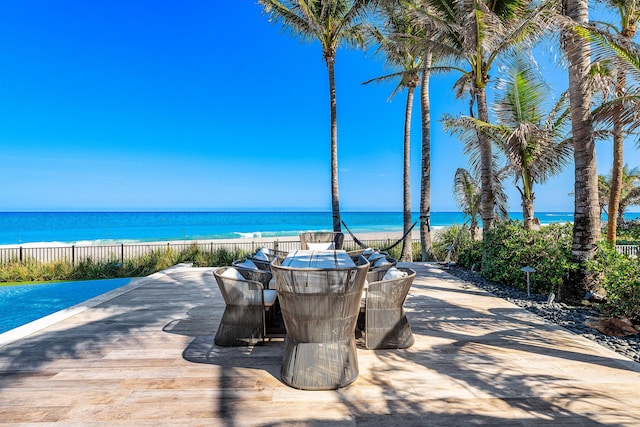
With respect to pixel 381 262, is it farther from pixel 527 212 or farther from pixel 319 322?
pixel 527 212

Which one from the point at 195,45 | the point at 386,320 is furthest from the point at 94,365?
the point at 195,45

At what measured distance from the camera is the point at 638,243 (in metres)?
8.08

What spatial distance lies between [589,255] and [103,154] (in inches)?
1818

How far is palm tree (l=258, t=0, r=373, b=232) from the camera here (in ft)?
26.8

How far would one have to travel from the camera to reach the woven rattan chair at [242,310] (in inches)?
104

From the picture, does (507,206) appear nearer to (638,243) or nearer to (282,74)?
(638,243)

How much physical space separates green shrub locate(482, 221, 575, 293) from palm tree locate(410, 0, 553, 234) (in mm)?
649

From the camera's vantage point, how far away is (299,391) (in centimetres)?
205

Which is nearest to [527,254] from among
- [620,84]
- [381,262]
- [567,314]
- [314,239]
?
[567,314]

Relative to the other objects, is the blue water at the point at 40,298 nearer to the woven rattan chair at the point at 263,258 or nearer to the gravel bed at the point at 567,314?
the woven rattan chair at the point at 263,258

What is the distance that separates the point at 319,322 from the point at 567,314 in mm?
3423

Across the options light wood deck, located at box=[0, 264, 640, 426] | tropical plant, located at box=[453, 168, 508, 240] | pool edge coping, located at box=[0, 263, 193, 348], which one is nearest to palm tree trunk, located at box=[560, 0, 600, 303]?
light wood deck, located at box=[0, 264, 640, 426]

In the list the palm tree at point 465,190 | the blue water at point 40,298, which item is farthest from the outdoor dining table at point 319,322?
the palm tree at point 465,190

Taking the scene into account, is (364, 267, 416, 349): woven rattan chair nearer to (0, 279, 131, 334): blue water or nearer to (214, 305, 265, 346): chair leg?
(214, 305, 265, 346): chair leg
